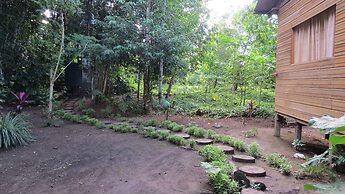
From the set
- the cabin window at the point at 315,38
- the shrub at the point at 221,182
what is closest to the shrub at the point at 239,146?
the shrub at the point at 221,182

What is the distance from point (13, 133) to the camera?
536cm

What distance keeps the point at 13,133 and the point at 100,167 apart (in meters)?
2.44

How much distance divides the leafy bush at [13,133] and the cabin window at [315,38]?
240 inches

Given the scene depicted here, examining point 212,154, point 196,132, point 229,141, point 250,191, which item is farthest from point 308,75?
point 250,191

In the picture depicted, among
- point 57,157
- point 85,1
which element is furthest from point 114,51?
point 57,157

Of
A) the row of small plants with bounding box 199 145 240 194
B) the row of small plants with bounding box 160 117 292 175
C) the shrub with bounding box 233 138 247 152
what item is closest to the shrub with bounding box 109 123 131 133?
the row of small plants with bounding box 160 117 292 175

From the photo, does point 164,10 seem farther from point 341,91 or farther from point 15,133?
point 341,91

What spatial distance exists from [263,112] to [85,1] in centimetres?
834

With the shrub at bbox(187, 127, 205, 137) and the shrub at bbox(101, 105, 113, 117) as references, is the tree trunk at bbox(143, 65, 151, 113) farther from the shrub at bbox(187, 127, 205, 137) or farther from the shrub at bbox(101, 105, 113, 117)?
the shrub at bbox(187, 127, 205, 137)

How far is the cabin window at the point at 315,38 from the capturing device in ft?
14.2

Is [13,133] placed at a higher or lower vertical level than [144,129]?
higher

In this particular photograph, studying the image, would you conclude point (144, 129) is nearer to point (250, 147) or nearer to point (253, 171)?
point (250, 147)

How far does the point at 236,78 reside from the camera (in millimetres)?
9992

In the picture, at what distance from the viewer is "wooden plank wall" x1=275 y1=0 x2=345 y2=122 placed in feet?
12.9
